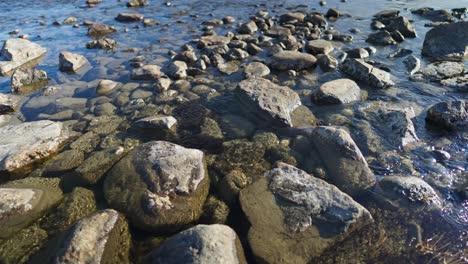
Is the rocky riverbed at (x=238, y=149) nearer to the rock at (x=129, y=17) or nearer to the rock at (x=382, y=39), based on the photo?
the rock at (x=382, y=39)

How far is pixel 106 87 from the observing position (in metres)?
8.59

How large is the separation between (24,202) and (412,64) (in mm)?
9160

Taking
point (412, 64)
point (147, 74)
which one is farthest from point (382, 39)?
point (147, 74)

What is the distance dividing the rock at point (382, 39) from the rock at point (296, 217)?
7.83m

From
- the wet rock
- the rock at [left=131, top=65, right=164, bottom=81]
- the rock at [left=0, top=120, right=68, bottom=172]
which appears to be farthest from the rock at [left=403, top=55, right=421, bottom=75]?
the rock at [left=0, top=120, right=68, bottom=172]

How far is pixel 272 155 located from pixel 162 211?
2.19 meters

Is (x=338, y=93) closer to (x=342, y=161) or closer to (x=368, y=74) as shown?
(x=368, y=74)

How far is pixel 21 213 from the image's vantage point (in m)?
4.67

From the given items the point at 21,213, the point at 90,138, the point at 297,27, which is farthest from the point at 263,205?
the point at 297,27

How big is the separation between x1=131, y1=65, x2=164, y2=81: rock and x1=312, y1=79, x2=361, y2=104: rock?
3.99m

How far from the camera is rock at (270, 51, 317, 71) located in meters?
9.29

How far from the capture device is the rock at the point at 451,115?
6398 mm

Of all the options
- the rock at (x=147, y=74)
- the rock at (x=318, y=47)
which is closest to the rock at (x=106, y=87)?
the rock at (x=147, y=74)

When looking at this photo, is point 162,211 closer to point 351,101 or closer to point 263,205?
point 263,205
